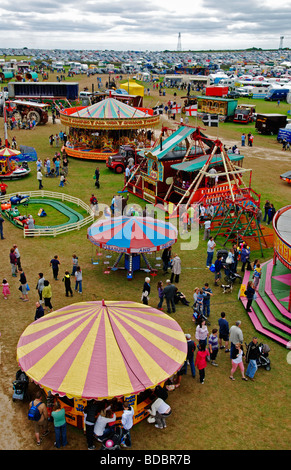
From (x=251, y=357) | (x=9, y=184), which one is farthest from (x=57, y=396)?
(x=9, y=184)

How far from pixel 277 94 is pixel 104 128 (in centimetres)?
4928

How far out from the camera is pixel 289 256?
12.9 meters

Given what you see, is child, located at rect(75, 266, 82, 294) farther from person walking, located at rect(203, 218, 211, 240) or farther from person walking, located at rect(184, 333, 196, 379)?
person walking, located at rect(203, 218, 211, 240)

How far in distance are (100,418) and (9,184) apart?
21.9 meters

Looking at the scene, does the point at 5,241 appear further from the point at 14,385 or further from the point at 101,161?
the point at 101,161

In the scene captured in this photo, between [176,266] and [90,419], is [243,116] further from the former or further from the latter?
[90,419]

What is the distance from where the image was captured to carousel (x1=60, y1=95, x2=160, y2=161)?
3316 cm

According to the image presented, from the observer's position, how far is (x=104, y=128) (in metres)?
33.2

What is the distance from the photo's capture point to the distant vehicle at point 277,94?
71.9 meters

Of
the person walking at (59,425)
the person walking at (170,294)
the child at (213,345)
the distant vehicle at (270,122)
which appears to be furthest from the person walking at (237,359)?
the distant vehicle at (270,122)

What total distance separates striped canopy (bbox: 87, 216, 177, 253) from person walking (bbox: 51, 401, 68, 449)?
25.0 ft

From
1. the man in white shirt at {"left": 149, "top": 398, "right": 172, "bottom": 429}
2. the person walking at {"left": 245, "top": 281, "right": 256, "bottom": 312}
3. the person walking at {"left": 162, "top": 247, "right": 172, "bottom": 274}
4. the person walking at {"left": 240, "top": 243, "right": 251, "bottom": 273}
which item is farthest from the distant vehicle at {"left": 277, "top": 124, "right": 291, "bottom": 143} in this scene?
the man in white shirt at {"left": 149, "top": 398, "right": 172, "bottom": 429}

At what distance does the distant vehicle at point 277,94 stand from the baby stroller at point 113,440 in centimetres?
7268

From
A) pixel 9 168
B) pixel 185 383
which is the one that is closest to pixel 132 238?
pixel 185 383
